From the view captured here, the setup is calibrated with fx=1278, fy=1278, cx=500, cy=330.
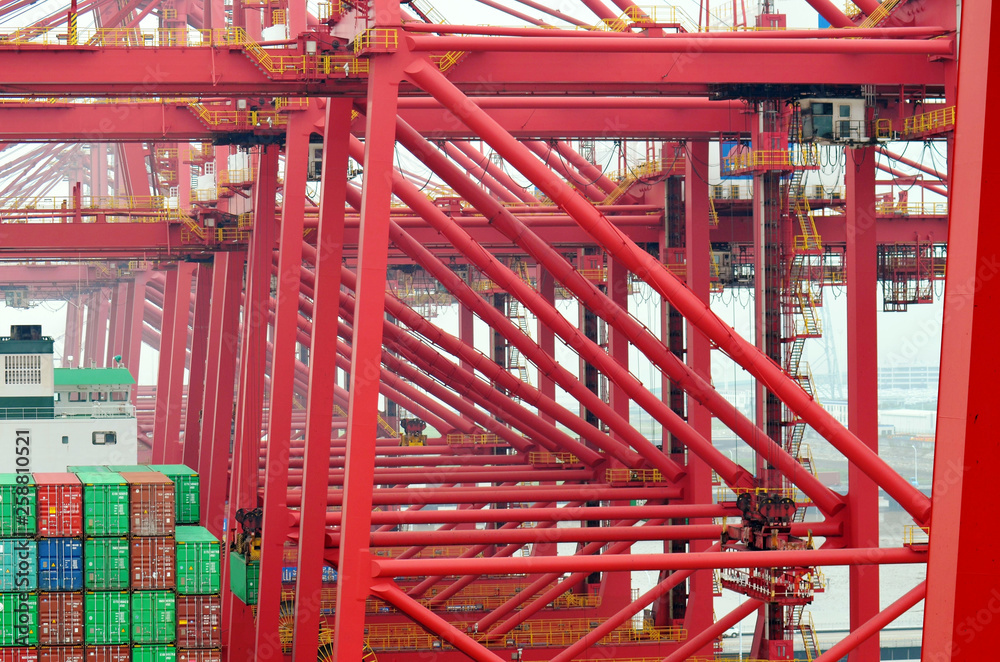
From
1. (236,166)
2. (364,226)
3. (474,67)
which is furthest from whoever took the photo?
(236,166)

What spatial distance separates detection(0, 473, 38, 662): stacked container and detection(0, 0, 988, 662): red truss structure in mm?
4652

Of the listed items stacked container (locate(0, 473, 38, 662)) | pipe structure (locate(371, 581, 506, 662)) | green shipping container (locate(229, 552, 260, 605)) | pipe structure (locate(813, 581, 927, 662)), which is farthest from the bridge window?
pipe structure (locate(813, 581, 927, 662))

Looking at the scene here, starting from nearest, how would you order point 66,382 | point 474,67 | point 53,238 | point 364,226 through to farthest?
point 364,226, point 474,67, point 53,238, point 66,382

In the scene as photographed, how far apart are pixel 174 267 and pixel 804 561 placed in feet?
136

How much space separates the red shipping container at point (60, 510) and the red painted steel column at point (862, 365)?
15739 millimetres

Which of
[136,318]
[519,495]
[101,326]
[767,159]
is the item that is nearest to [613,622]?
[519,495]

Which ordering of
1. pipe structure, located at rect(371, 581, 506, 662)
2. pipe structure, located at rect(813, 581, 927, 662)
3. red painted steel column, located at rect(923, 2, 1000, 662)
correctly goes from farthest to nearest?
pipe structure, located at rect(813, 581, 927, 662), pipe structure, located at rect(371, 581, 506, 662), red painted steel column, located at rect(923, 2, 1000, 662)

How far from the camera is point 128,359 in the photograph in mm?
78125

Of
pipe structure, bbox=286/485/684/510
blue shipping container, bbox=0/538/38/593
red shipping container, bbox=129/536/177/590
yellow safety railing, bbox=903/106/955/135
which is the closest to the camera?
yellow safety railing, bbox=903/106/955/135

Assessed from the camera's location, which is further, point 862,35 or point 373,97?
point 862,35

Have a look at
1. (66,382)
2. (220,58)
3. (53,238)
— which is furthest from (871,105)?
(66,382)

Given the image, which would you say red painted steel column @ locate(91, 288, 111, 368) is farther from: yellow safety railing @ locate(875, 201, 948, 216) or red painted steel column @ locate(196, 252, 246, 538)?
yellow safety railing @ locate(875, 201, 948, 216)

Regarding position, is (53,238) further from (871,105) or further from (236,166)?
(871,105)

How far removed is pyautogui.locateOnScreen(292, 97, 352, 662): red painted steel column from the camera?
78.6 ft
